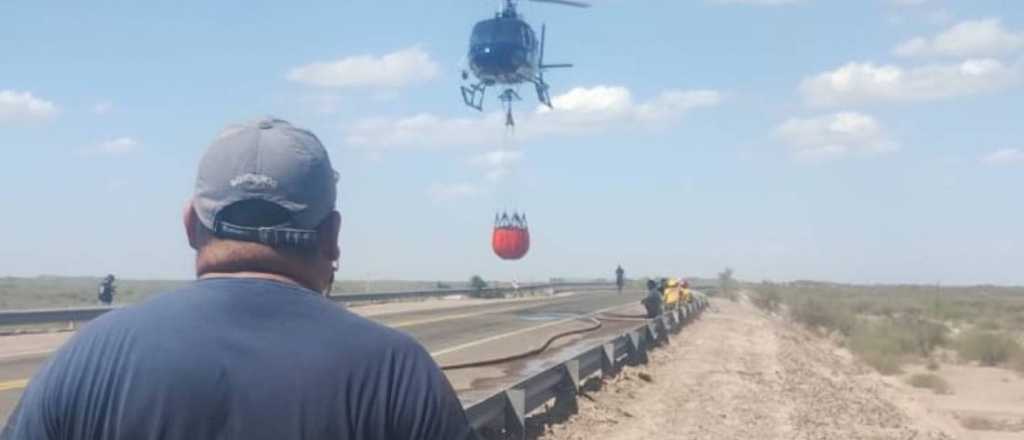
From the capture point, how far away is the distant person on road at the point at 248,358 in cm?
252

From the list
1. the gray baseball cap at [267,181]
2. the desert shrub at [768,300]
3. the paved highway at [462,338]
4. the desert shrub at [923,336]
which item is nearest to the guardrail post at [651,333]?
the paved highway at [462,338]

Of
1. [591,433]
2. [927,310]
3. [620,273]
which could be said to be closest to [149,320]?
[591,433]

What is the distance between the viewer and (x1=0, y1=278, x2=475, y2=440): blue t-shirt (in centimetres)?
252

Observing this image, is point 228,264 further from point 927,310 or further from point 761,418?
point 927,310

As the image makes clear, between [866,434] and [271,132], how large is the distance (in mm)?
14854

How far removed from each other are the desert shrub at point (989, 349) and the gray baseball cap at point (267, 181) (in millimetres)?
40815

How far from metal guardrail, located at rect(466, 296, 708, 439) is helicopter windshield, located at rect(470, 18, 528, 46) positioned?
18.9 meters

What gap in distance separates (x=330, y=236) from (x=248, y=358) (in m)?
0.48

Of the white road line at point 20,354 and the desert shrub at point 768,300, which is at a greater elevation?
the desert shrub at point 768,300

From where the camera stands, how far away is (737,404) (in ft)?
58.9

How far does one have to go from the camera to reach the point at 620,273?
260ft

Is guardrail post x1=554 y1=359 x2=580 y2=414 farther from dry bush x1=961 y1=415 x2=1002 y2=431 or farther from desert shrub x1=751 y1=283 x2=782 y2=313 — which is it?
desert shrub x1=751 y1=283 x2=782 y2=313

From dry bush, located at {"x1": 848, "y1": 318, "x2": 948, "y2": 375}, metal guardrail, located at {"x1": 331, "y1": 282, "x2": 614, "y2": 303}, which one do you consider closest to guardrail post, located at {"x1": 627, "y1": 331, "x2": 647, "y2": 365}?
dry bush, located at {"x1": 848, "y1": 318, "x2": 948, "y2": 375}

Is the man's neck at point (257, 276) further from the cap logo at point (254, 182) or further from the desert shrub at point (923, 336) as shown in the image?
the desert shrub at point (923, 336)
